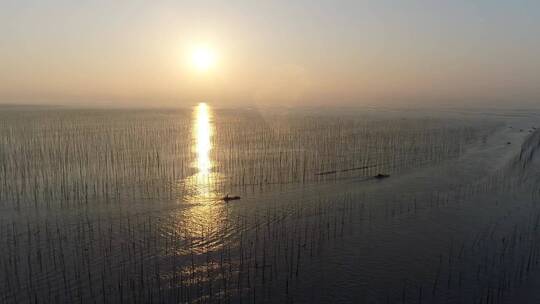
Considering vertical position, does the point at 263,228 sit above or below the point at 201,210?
below

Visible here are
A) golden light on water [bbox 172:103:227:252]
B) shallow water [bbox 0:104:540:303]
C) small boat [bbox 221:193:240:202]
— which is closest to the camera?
shallow water [bbox 0:104:540:303]

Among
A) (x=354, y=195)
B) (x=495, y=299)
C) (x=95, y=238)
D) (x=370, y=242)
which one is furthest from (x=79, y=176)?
(x=495, y=299)

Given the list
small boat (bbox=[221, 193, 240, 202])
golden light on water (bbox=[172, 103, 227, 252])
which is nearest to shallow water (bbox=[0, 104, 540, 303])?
golden light on water (bbox=[172, 103, 227, 252])

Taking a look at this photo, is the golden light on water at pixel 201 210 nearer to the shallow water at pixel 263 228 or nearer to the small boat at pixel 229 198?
the shallow water at pixel 263 228

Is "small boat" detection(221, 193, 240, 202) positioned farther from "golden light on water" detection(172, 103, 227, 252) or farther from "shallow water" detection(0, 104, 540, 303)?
"shallow water" detection(0, 104, 540, 303)

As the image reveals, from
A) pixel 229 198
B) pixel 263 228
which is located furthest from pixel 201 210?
pixel 263 228

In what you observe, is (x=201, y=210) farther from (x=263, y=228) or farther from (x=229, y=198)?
(x=263, y=228)

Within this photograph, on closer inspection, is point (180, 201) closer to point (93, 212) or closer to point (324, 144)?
point (93, 212)

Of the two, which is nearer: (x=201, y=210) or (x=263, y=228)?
(x=263, y=228)

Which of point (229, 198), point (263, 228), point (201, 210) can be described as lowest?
point (263, 228)
